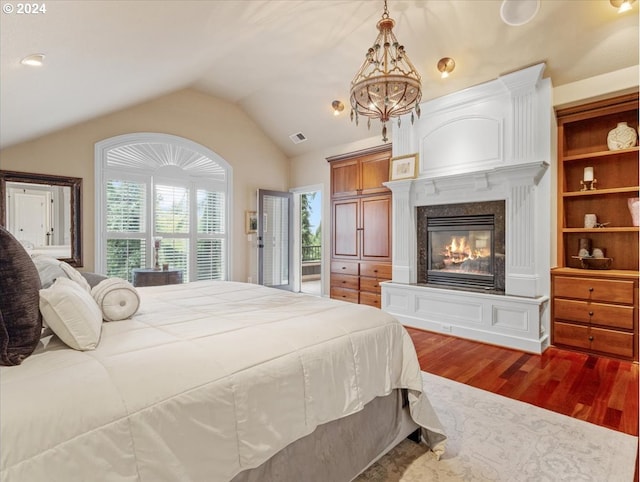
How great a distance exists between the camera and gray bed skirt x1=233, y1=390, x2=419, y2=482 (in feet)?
4.28

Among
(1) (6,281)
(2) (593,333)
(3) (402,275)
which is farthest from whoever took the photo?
(3) (402,275)

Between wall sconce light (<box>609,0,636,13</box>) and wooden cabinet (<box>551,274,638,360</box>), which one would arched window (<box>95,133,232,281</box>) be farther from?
wall sconce light (<box>609,0,636,13</box>)

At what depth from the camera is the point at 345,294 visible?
18.9ft

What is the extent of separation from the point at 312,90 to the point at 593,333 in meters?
4.60

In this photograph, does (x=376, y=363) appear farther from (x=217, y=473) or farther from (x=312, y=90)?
(x=312, y=90)

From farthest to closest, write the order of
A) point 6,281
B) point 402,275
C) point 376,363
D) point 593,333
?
point 402,275 → point 593,333 → point 376,363 → point 6,281

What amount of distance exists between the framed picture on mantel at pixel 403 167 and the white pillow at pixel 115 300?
3.88 meters

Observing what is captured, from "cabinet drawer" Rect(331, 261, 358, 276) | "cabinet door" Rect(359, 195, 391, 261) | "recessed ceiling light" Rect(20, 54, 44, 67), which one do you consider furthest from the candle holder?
"recessed ceiling light" Rect(20, 54, 44, 67)

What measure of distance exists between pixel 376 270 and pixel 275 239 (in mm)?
2258

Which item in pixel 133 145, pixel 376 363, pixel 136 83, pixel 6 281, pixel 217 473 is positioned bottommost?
pixel 217 473

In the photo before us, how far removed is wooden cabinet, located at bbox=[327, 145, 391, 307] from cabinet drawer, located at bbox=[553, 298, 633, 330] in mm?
2165

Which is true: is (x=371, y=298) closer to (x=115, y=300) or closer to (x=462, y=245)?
(x=462, y=245)

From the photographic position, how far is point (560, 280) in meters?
3.65

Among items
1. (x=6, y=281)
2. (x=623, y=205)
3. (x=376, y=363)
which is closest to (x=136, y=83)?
(x=6, y=281)
